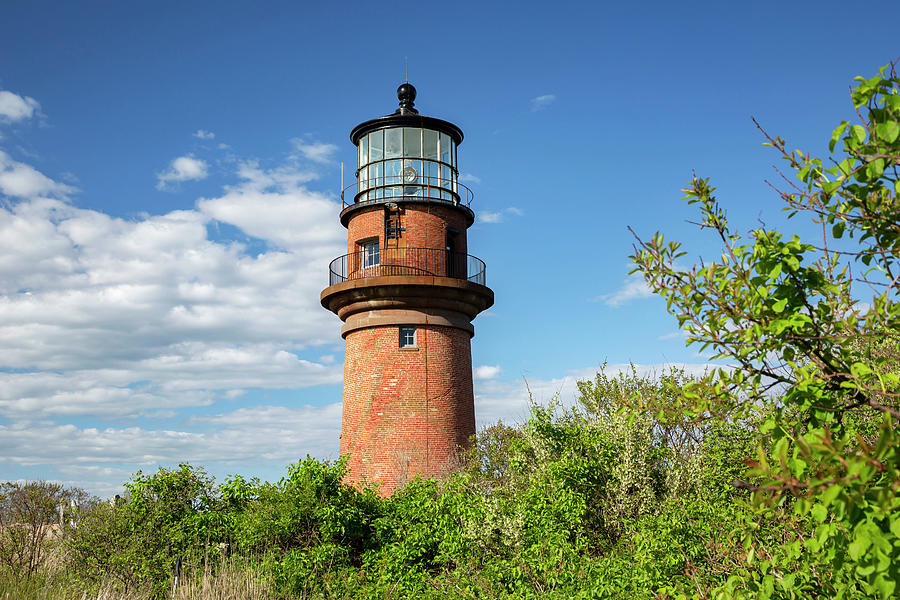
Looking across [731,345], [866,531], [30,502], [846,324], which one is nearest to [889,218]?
[846,324]

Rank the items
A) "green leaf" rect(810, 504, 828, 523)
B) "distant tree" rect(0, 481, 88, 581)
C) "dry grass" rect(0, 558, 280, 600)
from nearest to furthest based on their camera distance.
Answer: "green leaf" rect(810, 504, 828, 523) < "dry grass" rect(0, 558, 280, 600) < "distant tree" rect(0, 481, 88, 581)

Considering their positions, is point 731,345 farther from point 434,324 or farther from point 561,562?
point 434,324

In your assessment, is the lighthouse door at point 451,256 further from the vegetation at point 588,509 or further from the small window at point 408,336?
the vegetation at point 588,509

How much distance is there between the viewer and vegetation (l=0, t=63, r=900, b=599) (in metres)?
3.57

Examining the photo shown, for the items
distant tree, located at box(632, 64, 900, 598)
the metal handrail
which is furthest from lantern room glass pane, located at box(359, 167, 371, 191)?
distant tree, located at box(632, 64, 900, 598)

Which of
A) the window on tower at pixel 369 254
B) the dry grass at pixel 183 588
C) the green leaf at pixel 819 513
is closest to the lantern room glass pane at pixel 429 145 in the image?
the window on tower at pixel 369 254

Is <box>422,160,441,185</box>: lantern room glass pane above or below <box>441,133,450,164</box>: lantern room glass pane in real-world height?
below

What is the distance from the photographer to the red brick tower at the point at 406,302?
1938 cm

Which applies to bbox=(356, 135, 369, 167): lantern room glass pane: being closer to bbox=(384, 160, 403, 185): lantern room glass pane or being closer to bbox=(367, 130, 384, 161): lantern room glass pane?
bbox=(367, 130, 384, 161): lantern room glass pane

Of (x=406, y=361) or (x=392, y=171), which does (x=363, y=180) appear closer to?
(x=392, y=171)

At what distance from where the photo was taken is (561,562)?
986 cm

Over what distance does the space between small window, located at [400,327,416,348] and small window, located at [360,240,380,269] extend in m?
2.13

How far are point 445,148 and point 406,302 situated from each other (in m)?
5.00

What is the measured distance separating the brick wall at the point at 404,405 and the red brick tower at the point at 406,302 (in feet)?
0.09
